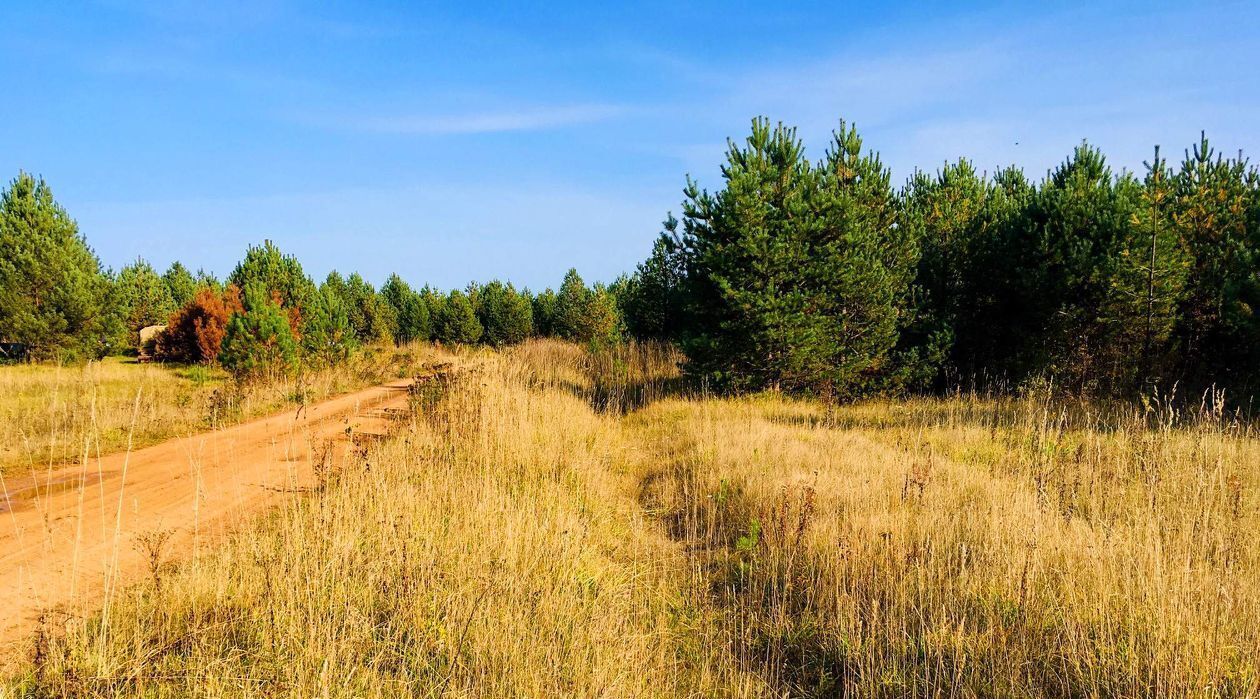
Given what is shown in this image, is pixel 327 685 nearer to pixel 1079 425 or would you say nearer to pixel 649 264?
pixel 1079 425

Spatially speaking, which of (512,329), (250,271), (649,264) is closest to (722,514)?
(649,264)

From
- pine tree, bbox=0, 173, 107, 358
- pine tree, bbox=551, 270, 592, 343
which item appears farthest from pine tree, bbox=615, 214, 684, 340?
pine tree, bbox=0, 173, 107, 358

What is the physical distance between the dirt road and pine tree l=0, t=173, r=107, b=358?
14407 millimetres

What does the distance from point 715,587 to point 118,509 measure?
4053mm

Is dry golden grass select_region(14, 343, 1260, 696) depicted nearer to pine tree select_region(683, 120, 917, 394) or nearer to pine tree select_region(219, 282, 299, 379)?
pine tree select_region(683, 120, 917, 394)

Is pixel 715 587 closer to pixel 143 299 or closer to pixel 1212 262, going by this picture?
pixel 1212 262

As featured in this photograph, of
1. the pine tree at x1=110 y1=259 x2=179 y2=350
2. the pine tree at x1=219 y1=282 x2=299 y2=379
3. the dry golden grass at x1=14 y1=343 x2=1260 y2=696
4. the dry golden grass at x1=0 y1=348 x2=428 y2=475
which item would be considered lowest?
the dry golden grass at x1=14 y1=343 x2=1260 y2=696

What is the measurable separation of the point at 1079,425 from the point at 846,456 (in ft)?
15.1

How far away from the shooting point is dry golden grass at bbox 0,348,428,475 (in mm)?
7361

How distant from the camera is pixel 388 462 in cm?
591

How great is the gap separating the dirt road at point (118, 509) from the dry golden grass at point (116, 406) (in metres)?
0.41

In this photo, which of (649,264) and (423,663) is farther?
(649,264)

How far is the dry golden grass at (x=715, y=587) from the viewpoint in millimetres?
2881

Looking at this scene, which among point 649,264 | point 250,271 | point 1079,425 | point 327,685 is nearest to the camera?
point 327,685
